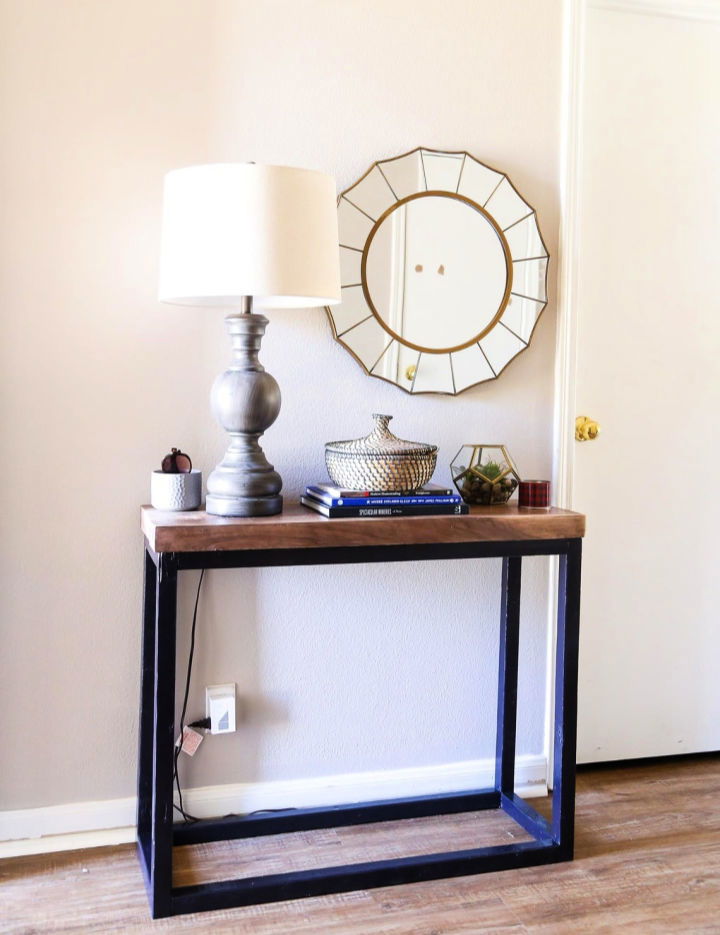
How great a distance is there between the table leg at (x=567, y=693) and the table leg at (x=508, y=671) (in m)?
0.27

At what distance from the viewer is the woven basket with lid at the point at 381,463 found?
1979 millimetres

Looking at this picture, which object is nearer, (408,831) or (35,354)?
(35,354)

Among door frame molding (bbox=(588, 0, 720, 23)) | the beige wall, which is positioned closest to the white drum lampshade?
the beige wall

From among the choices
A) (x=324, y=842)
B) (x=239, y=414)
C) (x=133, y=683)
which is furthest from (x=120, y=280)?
(x=324, y=842)

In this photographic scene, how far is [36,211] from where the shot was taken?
2.01 m

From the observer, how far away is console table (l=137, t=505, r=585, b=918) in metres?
1.80

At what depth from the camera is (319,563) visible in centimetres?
188

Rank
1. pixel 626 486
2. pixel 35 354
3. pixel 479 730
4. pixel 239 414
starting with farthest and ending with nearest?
pixel 626 486 < pixel 479 730 < pixel 35 354 < pixel 239 414

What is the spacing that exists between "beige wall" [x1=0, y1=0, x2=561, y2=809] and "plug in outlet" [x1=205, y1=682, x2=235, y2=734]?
0.03 m

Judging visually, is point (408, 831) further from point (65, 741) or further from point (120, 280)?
point (120, 280)

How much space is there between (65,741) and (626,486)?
1.61m

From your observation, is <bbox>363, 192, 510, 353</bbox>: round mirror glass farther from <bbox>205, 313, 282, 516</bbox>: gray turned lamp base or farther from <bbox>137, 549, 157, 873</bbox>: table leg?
<bbox>137, 549, 157, 873</bbox>: table leg

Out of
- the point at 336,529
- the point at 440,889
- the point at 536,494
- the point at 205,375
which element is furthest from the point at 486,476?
the point at 440,889

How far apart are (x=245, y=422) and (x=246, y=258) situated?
1.11ft
